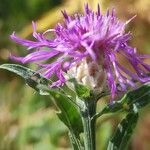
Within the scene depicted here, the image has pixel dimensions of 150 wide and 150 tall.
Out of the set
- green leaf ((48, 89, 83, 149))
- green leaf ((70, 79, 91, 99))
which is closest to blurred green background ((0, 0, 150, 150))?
green leaf ((48, 89, 83, 149))

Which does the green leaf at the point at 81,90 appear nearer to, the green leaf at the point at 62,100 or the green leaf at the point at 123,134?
the green leaf at the point at 62,100

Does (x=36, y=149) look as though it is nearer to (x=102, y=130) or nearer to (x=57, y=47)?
(x=102, y=130)

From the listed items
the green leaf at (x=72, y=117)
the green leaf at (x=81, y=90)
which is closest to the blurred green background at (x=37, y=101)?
the green leaf at (x=72, y=117)

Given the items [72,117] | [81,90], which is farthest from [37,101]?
[81,90]

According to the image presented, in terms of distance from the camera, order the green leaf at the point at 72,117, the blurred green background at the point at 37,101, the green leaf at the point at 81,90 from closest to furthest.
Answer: the green leaf at the point at 81,90
the green leaf at the point at 72,117
the blurred green background at the point at 37,101

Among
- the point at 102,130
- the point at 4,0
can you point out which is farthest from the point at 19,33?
the point at 102,130

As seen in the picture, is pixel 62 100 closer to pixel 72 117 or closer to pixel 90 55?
pixel 72 117
